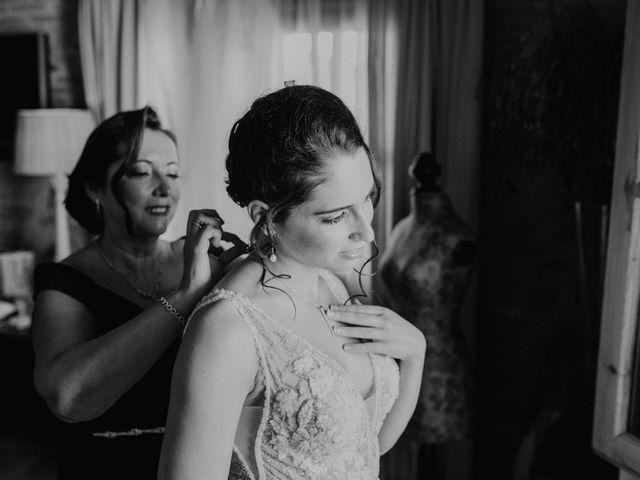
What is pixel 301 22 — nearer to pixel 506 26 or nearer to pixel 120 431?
pixel 506 26

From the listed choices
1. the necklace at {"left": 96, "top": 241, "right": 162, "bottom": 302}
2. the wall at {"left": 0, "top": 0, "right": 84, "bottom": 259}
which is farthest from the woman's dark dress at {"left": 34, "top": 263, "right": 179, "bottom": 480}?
the wall at {"left": 0, "top": 0, "right": 84, "bottom": 259}

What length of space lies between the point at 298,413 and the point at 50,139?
3.16 m

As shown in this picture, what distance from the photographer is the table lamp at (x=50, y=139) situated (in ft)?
12.5

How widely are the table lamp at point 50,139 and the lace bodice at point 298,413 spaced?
300cm

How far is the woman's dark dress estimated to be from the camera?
64.8 inches

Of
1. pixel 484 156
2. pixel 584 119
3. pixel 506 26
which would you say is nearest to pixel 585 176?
pixel 584 119

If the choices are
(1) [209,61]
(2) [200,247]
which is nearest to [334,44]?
(1) [209,61]

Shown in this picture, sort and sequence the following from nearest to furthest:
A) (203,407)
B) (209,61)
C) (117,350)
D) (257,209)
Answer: (203,407)
(257,209)
(117,350)
(209,61)

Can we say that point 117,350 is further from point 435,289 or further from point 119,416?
point 435,289

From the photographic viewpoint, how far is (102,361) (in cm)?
143

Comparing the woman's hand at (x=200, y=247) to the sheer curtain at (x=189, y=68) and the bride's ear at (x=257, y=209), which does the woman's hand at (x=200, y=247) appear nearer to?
the bride's ear at (x=257, y=209)

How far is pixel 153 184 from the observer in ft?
5.66

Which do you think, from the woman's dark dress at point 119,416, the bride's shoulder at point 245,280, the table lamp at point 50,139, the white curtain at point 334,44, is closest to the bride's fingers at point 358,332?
the bride's shoulder at point 245,280

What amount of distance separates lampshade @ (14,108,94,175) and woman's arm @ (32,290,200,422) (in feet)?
8.41
